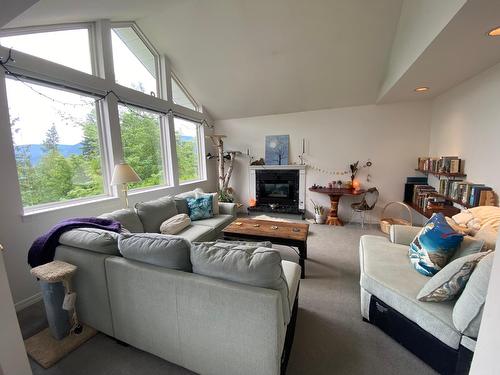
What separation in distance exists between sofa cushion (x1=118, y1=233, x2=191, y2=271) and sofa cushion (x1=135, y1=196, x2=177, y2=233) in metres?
1.34

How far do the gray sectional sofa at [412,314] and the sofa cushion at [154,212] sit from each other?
2411mm

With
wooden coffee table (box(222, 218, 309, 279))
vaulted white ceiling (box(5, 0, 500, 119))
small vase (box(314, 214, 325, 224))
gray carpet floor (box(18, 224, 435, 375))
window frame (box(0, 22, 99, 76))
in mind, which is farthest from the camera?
small vase (box(314, 214, 325, 224))

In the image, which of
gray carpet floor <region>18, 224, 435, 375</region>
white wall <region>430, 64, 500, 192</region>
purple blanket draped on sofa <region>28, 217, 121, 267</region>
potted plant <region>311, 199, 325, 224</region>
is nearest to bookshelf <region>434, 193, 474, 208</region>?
white wall <region>430, 64, 500, 192</region>

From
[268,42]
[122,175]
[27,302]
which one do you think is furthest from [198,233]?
[268,42]

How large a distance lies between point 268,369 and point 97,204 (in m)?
2.77

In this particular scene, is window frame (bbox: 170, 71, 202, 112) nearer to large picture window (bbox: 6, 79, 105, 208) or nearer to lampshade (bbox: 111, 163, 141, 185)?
large picture window (bbox: 6, 79, 105, 208)

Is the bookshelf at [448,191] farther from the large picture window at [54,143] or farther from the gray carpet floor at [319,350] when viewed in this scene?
the large picture window at [54,143]

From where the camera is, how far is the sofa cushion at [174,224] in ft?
9.28

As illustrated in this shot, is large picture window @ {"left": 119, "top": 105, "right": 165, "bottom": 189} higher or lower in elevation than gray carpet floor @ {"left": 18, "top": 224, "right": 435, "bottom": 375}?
higher

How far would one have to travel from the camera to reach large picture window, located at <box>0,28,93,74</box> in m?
2.25

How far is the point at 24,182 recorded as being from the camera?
7.51 feet

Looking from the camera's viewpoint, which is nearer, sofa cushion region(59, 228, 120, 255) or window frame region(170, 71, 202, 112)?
sofa cushion region(59, 228, 120, 255)

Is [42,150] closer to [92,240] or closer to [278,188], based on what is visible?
[92,240]

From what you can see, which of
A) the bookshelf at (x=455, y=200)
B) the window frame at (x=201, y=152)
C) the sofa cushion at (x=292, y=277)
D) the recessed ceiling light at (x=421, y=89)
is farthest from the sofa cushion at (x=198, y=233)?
the recessed ceiling light at (x=421, y=89)
